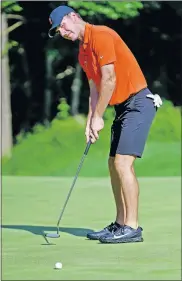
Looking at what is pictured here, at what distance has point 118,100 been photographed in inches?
303

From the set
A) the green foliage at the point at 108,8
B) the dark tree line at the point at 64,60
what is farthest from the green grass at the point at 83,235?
the dark tree line at the point at 64,60

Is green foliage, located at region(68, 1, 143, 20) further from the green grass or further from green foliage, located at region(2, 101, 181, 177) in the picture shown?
the green grass

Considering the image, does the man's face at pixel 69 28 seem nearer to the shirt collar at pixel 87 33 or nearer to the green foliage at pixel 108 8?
the shirt collar at pixel 87 33

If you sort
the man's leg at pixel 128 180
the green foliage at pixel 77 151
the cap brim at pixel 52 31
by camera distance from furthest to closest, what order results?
the green foliage at pixel 77 151, the man's leg at pixel 128 180, the cap brim at pixel 52 31

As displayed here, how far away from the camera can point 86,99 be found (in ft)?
92.4

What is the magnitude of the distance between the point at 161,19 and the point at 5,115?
782cm

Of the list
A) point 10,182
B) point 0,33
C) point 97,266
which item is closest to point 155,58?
point 0,33

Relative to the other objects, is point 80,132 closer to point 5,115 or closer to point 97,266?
point 5,115

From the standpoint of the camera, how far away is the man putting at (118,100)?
7.49 meters

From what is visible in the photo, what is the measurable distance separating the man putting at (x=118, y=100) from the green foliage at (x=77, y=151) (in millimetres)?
7606

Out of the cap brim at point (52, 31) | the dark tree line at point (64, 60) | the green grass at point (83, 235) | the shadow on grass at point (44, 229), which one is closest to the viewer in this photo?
the green grass at point (83, 235)

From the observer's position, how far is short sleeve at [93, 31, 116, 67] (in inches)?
293

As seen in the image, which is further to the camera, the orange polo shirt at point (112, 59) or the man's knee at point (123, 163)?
the man's knee at point (123, 163)

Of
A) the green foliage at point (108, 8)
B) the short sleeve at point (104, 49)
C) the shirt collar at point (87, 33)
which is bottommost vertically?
the green foliage at point (108, 8)
